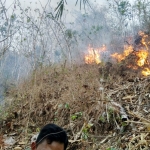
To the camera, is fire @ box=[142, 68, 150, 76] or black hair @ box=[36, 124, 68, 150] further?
fire @ box=[142, 68, 150, 76]

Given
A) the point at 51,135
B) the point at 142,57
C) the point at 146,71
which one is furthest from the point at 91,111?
the point at 142,57

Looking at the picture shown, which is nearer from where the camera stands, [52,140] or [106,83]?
[52,140]

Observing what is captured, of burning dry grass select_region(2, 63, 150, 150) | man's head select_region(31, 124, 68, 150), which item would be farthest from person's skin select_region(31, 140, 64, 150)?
burning dry grass select_region(2, 63, 150, 150)

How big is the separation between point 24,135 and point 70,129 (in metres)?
1.31

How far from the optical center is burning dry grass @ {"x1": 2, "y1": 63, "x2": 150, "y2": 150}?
13.4ft

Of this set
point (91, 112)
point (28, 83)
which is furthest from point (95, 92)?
point (28, 83)

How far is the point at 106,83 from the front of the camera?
729 cm

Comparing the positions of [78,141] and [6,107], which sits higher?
[6,107]

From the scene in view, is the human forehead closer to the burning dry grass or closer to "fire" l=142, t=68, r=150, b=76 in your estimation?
the burning dry grass

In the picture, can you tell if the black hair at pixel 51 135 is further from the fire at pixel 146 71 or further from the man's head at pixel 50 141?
the fire at pixel 146 71

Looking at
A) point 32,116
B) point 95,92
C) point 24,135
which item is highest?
point 95,92

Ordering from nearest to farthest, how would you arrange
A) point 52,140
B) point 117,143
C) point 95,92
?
point 52,140 < point 117,143 < point 95,92

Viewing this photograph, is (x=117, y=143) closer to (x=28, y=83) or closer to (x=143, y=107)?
(x=143, y=107)

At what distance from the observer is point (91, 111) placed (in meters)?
5.07
